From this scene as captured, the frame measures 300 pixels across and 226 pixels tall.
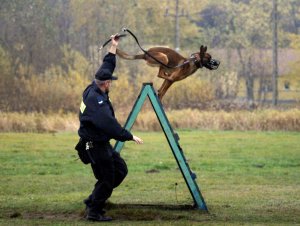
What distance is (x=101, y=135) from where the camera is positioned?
1084 centimetres

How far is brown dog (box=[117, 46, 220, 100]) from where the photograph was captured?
11.8 metres

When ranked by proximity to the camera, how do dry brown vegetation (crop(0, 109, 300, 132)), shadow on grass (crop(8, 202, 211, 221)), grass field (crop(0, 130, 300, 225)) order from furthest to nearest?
A: dry brown vegetation (crop(0, 109, 300, 132)) < grass field (crop(0, 130, 300, 225)) < shadow on grass (crop(8, 202, 211, 221))

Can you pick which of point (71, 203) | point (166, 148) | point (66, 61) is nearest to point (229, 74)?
point (66, 61)

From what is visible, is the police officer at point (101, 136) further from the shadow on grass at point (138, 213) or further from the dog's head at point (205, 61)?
the dog's head at point (205, 61)

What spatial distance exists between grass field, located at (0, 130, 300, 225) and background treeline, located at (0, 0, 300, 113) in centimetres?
854

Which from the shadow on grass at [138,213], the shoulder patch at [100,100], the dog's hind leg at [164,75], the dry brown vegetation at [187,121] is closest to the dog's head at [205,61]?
the dog's hind leg at [164,75]

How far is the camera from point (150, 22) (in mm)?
62469

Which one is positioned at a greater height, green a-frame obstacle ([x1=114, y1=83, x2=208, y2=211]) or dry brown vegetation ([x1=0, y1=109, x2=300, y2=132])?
green a-frame obstacle ([x1=114, y1=83, x2=208, y2=211])

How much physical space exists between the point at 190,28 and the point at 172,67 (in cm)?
5419

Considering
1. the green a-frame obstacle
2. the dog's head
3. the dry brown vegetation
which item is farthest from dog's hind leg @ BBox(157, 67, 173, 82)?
the dry brown vegetation

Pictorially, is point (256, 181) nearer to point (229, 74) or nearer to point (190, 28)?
point (229, 74)

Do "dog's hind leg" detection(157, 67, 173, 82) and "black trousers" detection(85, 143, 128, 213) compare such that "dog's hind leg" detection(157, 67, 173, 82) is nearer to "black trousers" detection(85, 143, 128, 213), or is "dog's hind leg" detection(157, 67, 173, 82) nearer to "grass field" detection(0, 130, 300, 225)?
"black trousers" detection(85, 143, 128, 213)

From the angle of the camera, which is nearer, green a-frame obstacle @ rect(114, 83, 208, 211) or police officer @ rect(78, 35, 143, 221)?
police officer @ rect(78, 35, 143, 221)

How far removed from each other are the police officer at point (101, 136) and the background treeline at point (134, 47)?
28109mm
